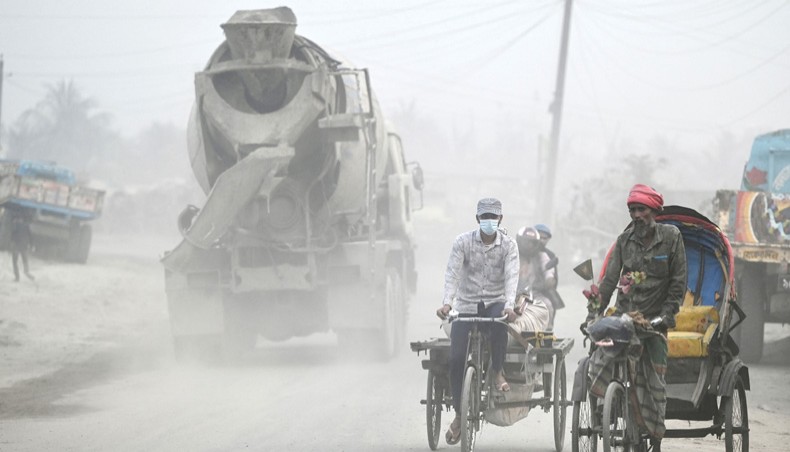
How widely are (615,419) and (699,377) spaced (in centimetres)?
78

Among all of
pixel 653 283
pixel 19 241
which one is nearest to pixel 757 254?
pixel 653 283

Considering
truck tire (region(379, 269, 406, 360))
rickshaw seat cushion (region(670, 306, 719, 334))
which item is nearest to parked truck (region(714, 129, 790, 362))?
truck tire (region(379, 269, 406, 360))

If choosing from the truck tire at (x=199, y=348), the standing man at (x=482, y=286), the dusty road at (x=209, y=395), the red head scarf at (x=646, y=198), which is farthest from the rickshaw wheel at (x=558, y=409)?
the truck tire at (x=199, y=348)

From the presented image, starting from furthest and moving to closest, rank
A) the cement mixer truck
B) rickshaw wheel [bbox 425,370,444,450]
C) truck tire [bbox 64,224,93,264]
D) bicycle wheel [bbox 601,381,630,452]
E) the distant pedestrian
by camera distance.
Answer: truck tire [bbox 64,224,93,264] < the distant pedestrian < the cement mixer truck < rickshaw wheel [bbox 425,370,444,450] < bicycle wheel [bbox 601,381,630,452]

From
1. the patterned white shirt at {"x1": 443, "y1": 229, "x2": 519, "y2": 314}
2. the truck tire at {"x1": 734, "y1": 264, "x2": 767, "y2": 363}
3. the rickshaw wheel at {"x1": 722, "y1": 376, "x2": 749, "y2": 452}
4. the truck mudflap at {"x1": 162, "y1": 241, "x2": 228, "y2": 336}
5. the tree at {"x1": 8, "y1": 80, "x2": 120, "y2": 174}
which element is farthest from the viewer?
the tree at {"x1": 8, "y1": 80, "x2": 120, "y2": 174}

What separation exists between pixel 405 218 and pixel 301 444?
10.2m

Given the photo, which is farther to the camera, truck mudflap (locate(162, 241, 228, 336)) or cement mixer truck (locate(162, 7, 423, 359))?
truck mudflap (locate(162, 241, 228, 336))

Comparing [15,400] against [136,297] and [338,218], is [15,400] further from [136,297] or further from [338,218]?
[136,297]

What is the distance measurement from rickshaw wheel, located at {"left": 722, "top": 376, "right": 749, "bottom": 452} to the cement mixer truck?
805 cm

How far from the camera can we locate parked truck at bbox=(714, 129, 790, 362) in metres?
14.9

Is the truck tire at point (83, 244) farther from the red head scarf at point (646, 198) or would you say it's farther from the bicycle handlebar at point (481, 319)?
the red head scarf at point (646, 198)

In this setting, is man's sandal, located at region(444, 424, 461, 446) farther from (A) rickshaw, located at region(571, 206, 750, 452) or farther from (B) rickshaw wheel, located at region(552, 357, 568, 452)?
(A) rickshaw, located at region(571, 206, 750, 452)

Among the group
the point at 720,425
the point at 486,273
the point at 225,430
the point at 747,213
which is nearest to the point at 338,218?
→ the point at 747,213

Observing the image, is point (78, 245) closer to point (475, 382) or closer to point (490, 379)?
point (490, 379)
